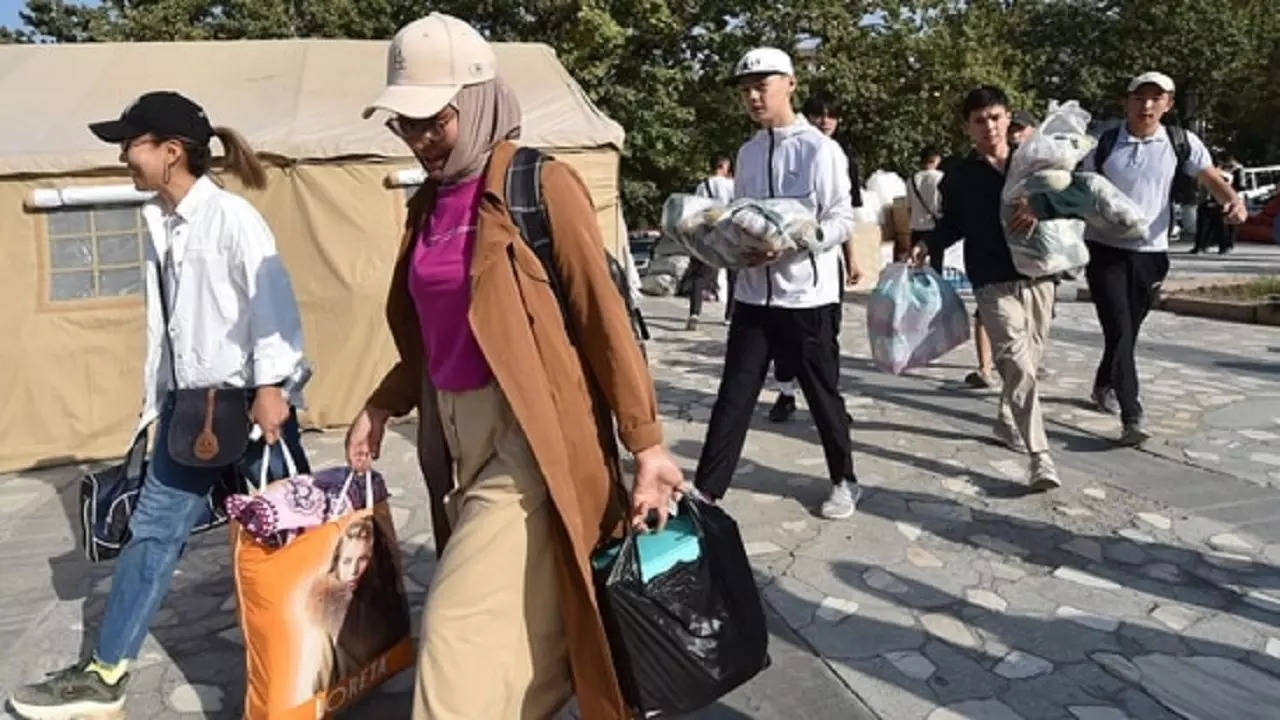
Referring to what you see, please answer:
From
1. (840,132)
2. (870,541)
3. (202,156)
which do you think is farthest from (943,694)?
(840,132)

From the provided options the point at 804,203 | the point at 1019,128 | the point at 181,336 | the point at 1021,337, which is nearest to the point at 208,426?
the point at 181,336

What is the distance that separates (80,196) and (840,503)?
4.83 meters

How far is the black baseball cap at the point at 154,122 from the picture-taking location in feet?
9.63

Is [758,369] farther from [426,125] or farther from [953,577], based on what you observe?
[426,125]

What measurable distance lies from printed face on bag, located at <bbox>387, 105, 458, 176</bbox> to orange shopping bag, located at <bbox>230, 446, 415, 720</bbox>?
1.02 meters

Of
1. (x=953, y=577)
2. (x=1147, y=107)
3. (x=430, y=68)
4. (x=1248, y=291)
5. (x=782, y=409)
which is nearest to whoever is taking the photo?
(x=430, y=68)

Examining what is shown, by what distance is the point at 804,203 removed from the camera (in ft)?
14.0

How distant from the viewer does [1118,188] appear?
549cm

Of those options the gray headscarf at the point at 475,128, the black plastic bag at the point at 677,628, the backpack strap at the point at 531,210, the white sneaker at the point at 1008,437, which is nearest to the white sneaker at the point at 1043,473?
the white sneaker at the point at 1008,437

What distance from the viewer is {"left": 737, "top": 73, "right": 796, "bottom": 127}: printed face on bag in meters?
4.17

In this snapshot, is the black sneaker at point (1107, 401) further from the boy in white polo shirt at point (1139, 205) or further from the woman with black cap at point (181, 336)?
the woman with black cap at point (181, 336)

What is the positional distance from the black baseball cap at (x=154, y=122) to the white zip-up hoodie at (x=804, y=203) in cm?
218

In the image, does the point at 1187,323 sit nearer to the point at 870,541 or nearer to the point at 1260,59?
the point at 870,541

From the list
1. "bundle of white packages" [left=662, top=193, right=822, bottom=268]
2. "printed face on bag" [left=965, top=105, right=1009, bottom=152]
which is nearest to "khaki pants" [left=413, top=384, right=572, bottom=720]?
"bundle of white packages" [left=662, top=193, right=822, bottom=268]
